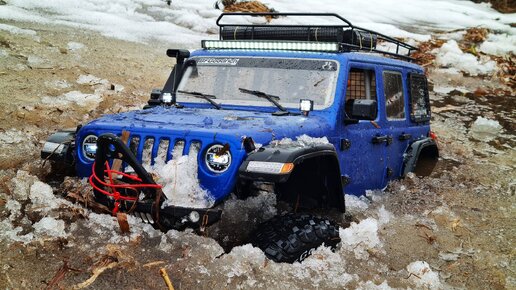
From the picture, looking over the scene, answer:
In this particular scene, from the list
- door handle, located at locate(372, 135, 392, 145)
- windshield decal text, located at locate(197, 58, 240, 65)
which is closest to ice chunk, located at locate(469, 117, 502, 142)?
door handle, located at locate(372, 135, 392, 145)

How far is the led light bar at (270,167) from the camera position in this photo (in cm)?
320

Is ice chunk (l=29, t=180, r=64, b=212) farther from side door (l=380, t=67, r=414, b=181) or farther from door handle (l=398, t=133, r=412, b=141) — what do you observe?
door handle (l=398, t=133, r=412, b=141)

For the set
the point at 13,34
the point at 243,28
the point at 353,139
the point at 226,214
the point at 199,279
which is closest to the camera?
the point at 199,279

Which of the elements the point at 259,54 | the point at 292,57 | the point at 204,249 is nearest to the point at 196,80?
the point at 259,54

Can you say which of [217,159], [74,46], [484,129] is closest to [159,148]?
[217,159]

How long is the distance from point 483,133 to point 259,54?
21.6ft

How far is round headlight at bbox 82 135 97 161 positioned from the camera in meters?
3.87

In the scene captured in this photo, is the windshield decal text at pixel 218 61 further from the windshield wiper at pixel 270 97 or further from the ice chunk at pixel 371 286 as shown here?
the ice chunk at pixel 371 286

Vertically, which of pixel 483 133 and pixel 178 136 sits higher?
pixel 178 136

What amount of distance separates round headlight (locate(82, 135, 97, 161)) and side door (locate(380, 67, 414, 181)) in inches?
122

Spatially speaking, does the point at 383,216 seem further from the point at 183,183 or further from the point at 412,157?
the point at 183,183

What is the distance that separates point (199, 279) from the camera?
3207 millimetres

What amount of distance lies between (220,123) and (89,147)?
106 cm

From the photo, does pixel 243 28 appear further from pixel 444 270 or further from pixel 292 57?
pixel 444 270
